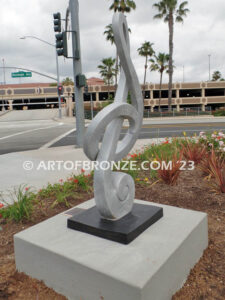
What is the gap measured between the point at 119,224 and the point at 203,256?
115cm

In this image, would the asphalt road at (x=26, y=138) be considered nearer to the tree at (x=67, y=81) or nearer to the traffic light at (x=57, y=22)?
Result: the traffic light at (x=57, y=22)

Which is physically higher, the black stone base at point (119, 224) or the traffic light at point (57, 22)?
the traffic light at point (57, 22)

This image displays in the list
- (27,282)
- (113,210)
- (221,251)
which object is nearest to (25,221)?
(27,282)

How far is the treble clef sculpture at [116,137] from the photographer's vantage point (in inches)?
124

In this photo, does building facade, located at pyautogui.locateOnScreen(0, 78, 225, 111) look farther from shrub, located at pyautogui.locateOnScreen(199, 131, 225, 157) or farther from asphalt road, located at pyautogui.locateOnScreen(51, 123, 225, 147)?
shrub, located at pyautogui.locateOnScreen(199, 131, 225, 157)

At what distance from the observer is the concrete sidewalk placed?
254 inches

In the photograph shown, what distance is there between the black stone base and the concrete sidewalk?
255cm

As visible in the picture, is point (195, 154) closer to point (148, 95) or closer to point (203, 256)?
point (203, 256)

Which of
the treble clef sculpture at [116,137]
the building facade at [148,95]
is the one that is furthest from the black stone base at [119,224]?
the building facade at [148,95]

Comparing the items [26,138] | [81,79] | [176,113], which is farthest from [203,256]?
[176,113]

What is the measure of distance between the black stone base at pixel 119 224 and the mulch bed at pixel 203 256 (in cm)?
72

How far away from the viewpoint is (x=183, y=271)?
118 inches

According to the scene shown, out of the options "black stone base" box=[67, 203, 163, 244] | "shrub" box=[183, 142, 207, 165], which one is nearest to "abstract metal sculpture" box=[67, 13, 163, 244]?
"black stone base" box=[67, 203, 163, 244]

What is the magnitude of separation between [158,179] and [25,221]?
9.11 ft
